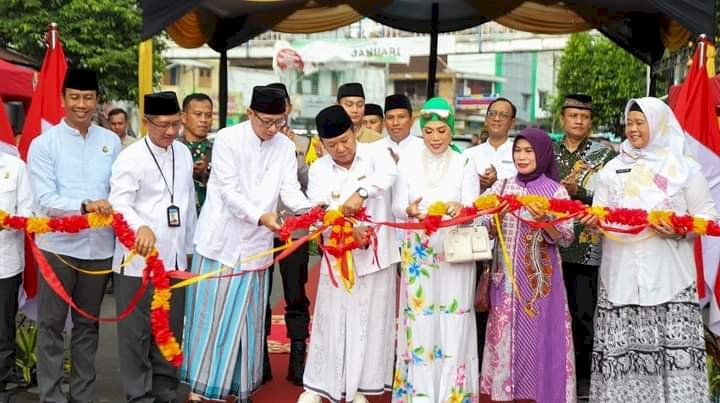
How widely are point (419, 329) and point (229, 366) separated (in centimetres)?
117

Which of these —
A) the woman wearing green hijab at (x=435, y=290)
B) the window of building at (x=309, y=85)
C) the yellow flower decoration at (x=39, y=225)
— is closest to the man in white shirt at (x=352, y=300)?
the woman wearing green hijab at (x=435, y=290)

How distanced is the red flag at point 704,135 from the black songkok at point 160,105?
331 cm

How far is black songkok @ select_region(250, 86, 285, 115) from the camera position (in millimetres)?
4867

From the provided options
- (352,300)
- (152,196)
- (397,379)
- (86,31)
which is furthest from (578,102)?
(86,31)

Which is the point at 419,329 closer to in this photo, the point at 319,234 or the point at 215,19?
the point at 319,234

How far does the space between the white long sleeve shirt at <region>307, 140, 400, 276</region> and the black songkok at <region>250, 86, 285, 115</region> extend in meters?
0.43

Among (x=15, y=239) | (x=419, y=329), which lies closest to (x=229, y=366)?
(x=419, y=329)

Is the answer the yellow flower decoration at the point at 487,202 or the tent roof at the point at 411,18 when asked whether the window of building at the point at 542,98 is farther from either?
the yellow flower decoration at the point at 487,202

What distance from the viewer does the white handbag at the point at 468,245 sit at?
4.66m

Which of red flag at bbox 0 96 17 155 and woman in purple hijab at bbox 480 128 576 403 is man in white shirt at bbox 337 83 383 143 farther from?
red flag at bbox 0 96 17 155

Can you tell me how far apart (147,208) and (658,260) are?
2.92 metres

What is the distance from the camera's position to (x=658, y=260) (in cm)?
459

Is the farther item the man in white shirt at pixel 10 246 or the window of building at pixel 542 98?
the window of building at pixel 542 98

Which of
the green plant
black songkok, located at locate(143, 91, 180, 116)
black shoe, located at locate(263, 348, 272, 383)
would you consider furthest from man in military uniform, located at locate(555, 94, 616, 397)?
the green plant
